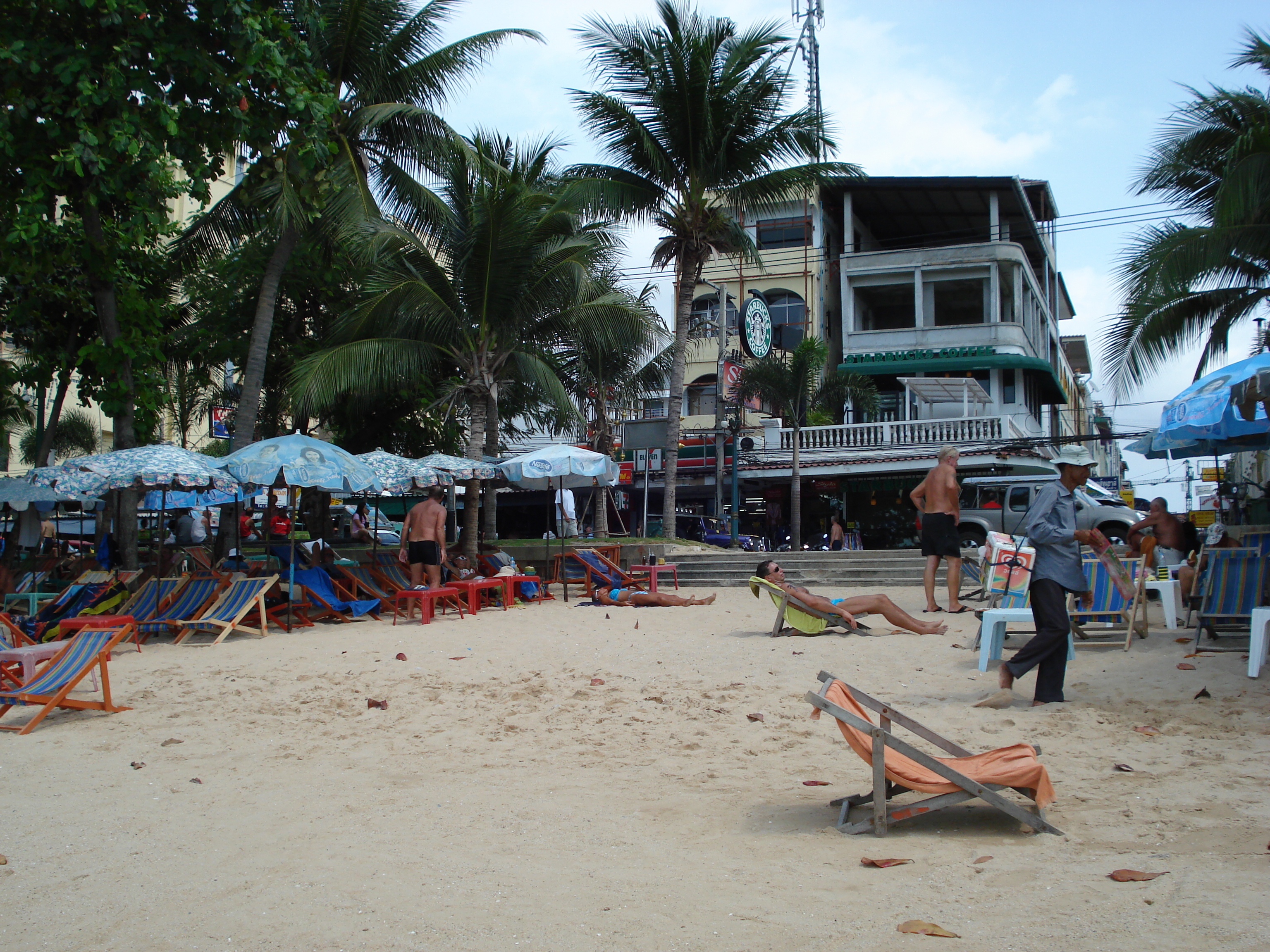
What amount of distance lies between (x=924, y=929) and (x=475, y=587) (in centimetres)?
990

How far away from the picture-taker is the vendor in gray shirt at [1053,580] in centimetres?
599

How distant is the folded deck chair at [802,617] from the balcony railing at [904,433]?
16969 millimetres

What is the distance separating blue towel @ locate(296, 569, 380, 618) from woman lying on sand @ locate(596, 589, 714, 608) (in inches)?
123

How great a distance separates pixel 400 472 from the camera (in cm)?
1339

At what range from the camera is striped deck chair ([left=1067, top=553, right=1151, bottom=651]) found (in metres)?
8.09

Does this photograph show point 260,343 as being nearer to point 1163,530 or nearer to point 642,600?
point 642,600

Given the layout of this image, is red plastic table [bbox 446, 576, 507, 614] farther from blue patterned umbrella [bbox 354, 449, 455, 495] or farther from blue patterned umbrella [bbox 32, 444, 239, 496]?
blue patterned umbrella [bbox 32, 444, 239, 496]

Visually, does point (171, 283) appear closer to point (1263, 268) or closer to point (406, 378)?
point (406, 378)

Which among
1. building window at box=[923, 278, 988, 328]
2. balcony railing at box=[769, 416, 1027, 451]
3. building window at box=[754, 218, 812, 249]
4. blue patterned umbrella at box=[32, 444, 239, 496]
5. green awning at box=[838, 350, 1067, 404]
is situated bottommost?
blue patterned umbrella at box=[32, 444, 239, 496]

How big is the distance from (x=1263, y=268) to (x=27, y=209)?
51.0 ft

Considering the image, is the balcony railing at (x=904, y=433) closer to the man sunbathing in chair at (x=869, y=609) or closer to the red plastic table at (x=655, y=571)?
the red plastic table at (x=655, y=571)

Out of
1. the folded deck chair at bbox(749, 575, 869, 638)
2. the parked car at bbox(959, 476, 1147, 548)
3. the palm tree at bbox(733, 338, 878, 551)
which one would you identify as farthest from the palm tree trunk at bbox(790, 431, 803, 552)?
the folded deck chair at bbox(749, 575, 869, 638)

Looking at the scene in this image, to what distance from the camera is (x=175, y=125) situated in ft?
35.9

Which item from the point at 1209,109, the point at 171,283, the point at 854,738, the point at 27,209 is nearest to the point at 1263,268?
the point at 1209,109
